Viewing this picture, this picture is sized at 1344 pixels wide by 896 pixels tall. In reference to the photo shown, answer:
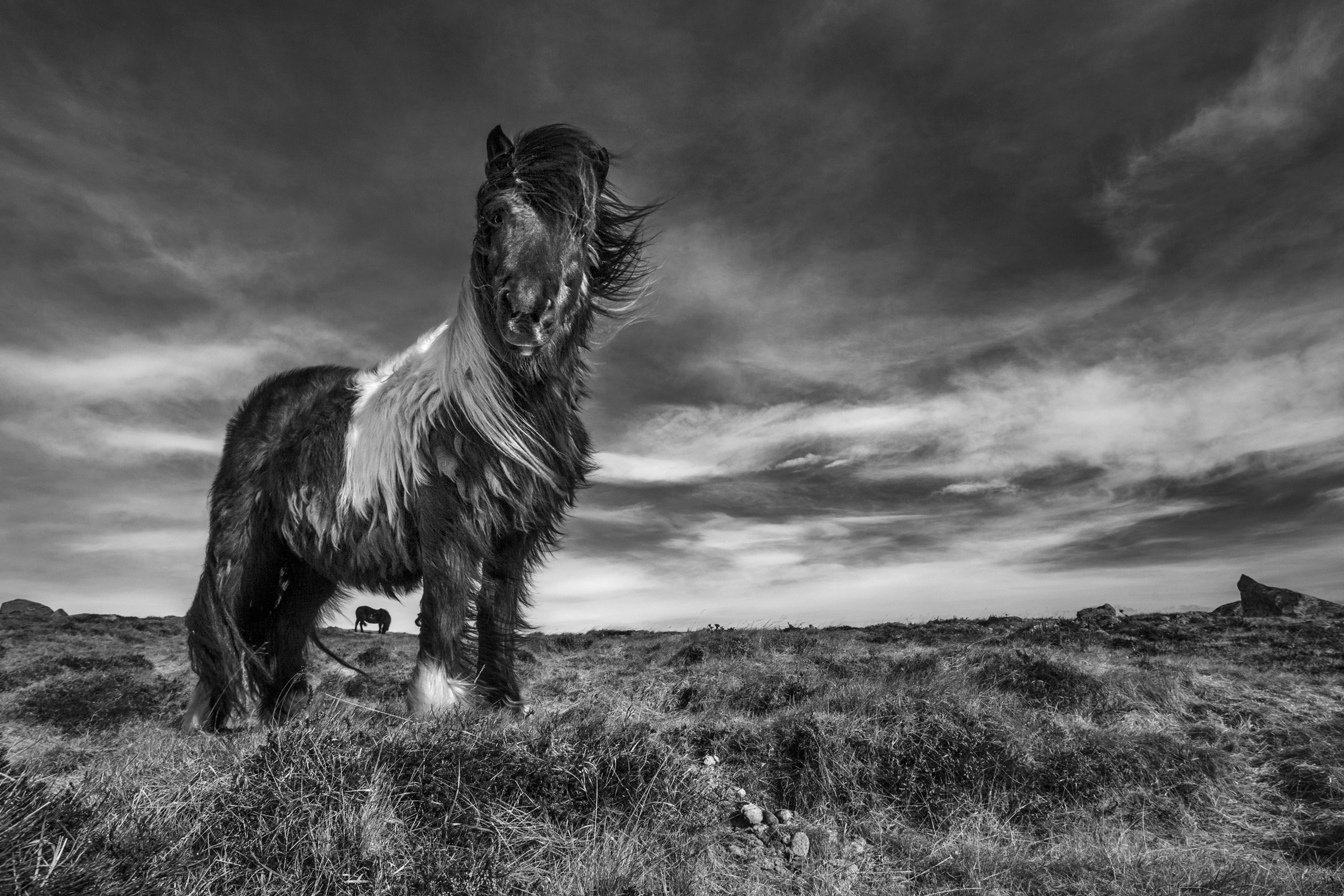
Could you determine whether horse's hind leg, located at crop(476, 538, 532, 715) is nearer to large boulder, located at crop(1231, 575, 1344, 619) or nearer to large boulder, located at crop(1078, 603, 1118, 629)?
large boulder, located at crop(1078, 603, 1118, 629)

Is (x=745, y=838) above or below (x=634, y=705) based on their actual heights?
below

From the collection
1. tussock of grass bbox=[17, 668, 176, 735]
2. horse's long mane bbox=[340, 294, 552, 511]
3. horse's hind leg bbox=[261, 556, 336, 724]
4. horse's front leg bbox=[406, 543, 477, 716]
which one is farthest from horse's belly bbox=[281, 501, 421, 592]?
tussock of grass bbox=[17, 668, 176, 735]

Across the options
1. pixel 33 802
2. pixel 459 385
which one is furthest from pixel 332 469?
pixel 33 802

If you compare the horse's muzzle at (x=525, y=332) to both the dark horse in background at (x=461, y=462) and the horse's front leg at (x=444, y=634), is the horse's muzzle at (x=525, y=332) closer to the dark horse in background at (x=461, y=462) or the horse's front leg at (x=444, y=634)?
the dark horse in background at (x=461, y=462)

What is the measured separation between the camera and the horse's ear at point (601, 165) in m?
4.77

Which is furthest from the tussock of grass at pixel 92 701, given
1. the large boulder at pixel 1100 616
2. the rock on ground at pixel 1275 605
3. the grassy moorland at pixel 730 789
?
the rock on ground at pixel 1275 605

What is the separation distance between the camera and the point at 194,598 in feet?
17.5

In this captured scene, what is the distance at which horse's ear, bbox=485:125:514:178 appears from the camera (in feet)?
15.0

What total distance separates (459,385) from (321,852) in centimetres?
248

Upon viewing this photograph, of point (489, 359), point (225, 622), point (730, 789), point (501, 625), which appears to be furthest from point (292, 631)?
point (730, 789)

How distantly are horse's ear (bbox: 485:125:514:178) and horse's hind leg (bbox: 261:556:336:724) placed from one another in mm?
3168

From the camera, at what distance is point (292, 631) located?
5598 millimetres

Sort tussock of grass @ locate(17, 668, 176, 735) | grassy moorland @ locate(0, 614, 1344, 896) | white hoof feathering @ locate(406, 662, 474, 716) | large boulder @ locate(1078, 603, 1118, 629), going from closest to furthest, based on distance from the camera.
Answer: grassy moorland @ locate(0, 614, 1344, 896)
white hoof feathering @ locate(406, 662, 474, 716)
tussock of grass @ locate(17, 668, 176, 735)
large boulder @ locate(1078, 603, 1118, 629)

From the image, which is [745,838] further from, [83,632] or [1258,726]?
[83,632]
